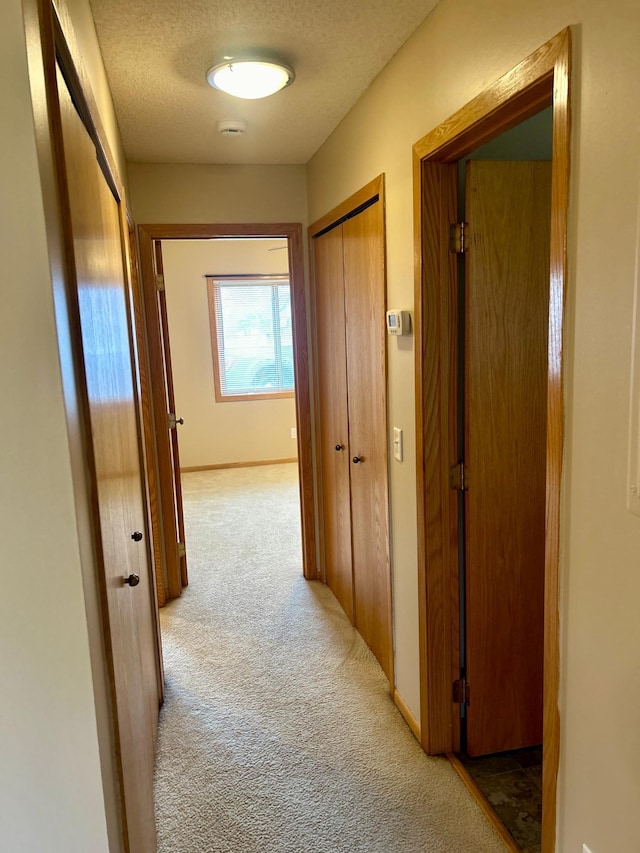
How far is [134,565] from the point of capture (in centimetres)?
174

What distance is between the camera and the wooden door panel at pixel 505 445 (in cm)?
185

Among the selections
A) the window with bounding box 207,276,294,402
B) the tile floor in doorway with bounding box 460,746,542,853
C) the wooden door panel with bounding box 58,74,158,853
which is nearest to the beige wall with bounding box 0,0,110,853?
the wooden door panel with bounding box 58,74,158,853

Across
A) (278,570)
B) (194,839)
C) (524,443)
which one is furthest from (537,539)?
(278,570)

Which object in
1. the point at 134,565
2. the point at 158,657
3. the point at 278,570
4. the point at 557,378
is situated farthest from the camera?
the point at 278,570

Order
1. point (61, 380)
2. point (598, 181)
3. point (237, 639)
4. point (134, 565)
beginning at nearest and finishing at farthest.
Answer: point (61, 380), point (598, 181), point (134, 565), point (237, 639)

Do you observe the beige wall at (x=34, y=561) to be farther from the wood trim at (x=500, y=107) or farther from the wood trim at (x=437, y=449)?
the wood trim at (x=437, y=449)

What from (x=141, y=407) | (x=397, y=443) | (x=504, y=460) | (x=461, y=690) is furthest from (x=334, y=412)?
(x=461, y=690)

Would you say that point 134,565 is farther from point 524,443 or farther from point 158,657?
point 524,443

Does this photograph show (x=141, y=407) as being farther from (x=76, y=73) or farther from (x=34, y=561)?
(x=34, y=561)

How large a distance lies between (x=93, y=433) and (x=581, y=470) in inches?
37.8

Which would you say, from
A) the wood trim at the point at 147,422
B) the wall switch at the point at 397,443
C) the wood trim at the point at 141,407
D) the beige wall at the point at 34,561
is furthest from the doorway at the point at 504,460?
the wood trim at the point at 147,422

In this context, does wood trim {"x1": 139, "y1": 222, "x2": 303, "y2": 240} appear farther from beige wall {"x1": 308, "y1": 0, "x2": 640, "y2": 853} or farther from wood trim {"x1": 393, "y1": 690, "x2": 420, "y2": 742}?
wood trim {"x1": 393, "y1": 690, "x2": 420, "y2": 742}

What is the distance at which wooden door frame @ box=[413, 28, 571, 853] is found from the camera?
3.86 feet

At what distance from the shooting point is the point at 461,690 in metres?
2.08
